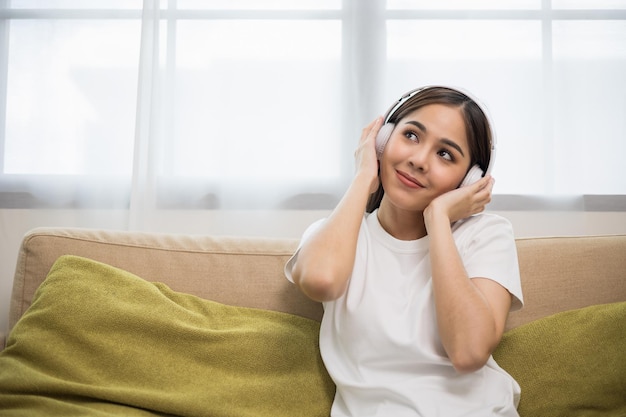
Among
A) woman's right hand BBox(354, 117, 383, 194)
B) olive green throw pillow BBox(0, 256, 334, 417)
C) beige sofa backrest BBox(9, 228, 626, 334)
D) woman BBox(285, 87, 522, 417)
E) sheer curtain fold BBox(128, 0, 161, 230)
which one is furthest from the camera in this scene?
sheer curtain fold BBox(128, 0, 161, 230)

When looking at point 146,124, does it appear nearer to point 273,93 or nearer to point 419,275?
point 273,93

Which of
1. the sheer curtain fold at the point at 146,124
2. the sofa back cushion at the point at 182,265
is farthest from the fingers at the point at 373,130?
the sheer curtain fold at the point at 146,124

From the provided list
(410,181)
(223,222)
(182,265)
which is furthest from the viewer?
(223,222)

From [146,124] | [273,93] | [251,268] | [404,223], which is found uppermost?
[273,93]

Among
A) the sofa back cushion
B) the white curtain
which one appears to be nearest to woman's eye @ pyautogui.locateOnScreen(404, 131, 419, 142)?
the sofa back cushion

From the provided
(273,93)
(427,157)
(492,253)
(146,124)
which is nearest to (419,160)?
(427,157)

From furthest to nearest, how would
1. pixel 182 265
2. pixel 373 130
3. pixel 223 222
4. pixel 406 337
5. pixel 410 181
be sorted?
pixel 223 222 < pixel 182 265 < pixel 373 130 < pixel 410 181 < pixel 406 337

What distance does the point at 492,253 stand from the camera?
1329 millimetres

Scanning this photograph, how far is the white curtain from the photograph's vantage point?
2.14 metres

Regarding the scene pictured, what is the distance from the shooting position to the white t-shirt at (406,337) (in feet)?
4.16

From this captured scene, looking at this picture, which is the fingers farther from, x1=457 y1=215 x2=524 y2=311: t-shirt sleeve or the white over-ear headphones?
x1=457 y1=215 x2=524 y2=311: t-shirt sleeve

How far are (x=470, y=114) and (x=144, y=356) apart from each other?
997mm

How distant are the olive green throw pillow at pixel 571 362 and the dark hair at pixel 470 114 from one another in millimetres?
482

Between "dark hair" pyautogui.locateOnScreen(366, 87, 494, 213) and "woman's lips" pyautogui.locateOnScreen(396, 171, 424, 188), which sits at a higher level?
"dark hair" pyautogui.locateOnScreen(366, 87, 494, 213)
